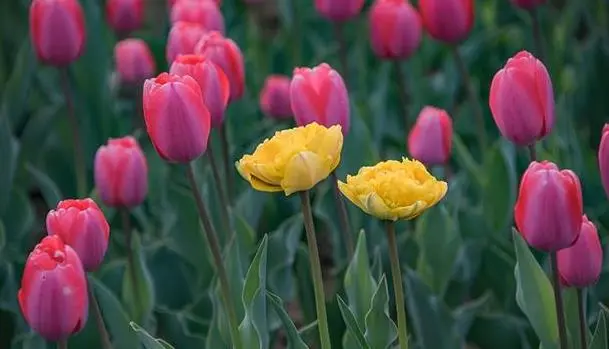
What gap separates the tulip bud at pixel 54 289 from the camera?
3.42 feet

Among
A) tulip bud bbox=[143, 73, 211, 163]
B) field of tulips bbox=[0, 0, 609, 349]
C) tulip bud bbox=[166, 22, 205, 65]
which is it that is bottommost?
field of tulips bbox=[0, 0, 609, 349]

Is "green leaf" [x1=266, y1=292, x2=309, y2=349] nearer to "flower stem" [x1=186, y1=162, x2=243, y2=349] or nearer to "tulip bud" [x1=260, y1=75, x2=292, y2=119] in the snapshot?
"flower stem" [x1=186, y1=162, x2=243, y2=349]

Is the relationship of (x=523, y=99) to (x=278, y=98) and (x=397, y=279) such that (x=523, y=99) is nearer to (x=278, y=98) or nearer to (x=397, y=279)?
(x=397, y=279)

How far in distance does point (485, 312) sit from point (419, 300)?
129 mm

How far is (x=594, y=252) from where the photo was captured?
3.70ft

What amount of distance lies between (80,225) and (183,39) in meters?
0.39

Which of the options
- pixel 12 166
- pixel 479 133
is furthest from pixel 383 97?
pixel 12 166

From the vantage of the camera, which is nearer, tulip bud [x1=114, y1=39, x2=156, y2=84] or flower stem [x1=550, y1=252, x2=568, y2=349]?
flower stem [x1=550, y1=252, x2=568, y2=349]

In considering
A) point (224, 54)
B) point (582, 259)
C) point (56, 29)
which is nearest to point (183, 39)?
point (224, 54)

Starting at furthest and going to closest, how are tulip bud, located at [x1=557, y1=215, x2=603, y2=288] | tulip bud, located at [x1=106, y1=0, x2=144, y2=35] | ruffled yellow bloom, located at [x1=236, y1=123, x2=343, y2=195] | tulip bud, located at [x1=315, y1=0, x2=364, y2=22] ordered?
1. tulip bud, located at [x1=106, y1=0, x2=144, y2=35]
2. tulip bud, located at [x1=315, y1=0, x2=364, y2=22]
3. tulip bud, located at [x1=557, y1=215, x2=603, y2=288]
4. ruffled yellow bloom, located at [x1=236, y1=123, x2=343, y2=195]

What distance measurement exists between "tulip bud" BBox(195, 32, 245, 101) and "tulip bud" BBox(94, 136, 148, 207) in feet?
0.49

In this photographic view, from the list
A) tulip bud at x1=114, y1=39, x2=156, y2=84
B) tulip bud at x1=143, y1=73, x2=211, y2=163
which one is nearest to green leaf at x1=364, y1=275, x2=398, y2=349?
tulip bud at x1=143, y1=73, x2=211, y2=163

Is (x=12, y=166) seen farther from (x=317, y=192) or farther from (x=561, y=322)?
(x=561, y=322)

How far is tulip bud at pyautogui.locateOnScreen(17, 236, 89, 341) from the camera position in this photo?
1.04 m
